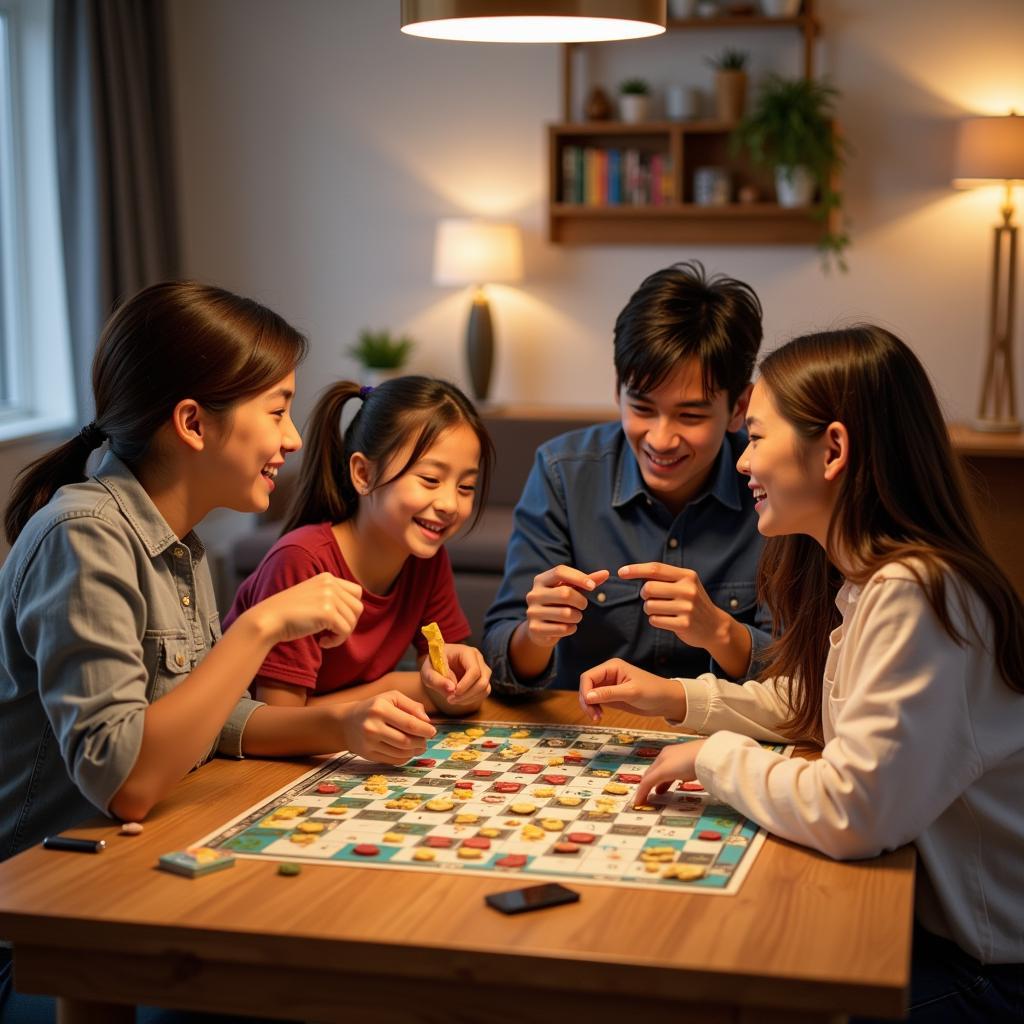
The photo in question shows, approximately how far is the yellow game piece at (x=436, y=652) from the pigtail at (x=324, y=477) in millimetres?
353

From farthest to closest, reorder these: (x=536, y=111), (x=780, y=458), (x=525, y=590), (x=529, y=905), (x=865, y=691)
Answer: (x=536, y=111) → (x=525, y=590) → (x=780, y=458) → (x=865, y=691) → (x=529, y=905)

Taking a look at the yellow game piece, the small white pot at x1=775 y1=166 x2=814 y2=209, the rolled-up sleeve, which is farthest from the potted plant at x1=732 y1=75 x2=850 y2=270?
the rolled-up sleeve

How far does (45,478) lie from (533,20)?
0.87 meters

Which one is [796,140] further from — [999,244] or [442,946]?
[442,946]

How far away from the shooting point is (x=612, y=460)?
230 centimetres

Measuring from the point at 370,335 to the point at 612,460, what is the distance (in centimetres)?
335

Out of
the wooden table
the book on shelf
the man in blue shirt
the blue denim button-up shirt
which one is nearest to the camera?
the wooden table

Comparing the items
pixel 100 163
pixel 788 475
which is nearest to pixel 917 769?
pixel 788 475

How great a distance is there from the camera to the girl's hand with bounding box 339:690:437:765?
1526mm

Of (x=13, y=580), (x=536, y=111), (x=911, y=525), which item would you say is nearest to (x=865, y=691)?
(x=911, y=525)

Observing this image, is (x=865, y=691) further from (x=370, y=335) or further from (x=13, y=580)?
(x=370, y=335)

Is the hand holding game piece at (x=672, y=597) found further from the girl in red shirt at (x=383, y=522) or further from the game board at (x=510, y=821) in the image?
the girl in red shirt at (x=383, y=522)

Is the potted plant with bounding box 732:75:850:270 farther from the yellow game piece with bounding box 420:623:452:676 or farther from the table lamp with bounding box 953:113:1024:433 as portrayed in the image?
the yellow game piece with bounding box 420:623:452:676

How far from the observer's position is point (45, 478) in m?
1.63
